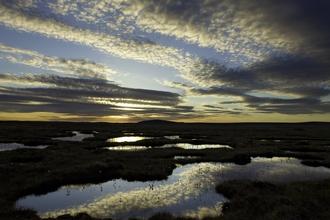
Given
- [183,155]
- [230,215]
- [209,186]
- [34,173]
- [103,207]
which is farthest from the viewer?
[183,155]

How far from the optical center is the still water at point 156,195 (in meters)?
18.6

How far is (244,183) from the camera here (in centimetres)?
2386

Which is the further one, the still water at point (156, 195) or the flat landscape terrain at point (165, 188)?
the still water at point (156, 195)

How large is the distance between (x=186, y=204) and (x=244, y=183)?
603 centimetres

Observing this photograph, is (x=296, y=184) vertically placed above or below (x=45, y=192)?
above

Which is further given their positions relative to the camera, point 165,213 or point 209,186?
point 209,186

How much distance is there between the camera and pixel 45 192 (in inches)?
910

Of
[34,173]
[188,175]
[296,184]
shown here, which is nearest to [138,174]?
[188,175]

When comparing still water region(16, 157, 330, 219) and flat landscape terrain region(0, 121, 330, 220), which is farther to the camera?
still water region(16, 157, 330, 219)

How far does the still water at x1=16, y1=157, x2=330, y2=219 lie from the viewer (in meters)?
18.6

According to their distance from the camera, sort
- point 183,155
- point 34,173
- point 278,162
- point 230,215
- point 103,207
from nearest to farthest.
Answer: point 230,215, point 103,207, point 34,173, point 278,162, point 183,155

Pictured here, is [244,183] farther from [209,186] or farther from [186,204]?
[186,204]

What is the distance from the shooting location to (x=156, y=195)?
22.0m

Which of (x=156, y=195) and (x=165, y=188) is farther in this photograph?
(x=165, y=188)
